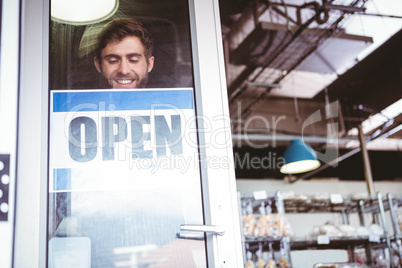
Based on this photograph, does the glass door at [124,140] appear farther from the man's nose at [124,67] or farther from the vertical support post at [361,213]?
the vertical support post at [361,213]

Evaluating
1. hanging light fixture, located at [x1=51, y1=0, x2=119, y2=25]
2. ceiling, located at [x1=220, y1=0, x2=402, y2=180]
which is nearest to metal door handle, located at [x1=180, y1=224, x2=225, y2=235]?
hanging light fixture, located at [x1=51, y1=0, x2=119, y2=25]

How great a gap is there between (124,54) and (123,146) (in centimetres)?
33

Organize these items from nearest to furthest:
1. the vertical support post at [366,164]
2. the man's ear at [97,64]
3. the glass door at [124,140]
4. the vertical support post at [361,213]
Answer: the glass door at [124,140] → the man's ear at [97,64] → the vertical support post at [361,213] → the vertical support post at [366,164]

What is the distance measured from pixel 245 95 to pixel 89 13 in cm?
532

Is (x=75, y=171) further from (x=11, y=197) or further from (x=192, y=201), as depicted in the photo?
(x=192, y=201)

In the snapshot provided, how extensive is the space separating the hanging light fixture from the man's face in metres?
0.12

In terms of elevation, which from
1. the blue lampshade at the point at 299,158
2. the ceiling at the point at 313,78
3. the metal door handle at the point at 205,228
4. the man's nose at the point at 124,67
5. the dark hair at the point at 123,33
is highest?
the ceiling at the point at 313,78

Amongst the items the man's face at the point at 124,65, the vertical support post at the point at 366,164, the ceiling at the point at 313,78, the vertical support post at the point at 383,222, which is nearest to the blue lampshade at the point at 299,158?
the ceiling at the point at 313,78

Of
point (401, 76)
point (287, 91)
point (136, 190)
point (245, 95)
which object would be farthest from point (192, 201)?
point (287, 91)

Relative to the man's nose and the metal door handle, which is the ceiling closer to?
the man's nose

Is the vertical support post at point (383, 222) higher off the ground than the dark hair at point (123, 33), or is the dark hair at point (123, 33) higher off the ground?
the dark hair at point (123, 33)

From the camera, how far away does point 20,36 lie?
157 cm

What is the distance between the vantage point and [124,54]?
1.66 meters

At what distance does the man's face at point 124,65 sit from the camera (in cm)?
163
